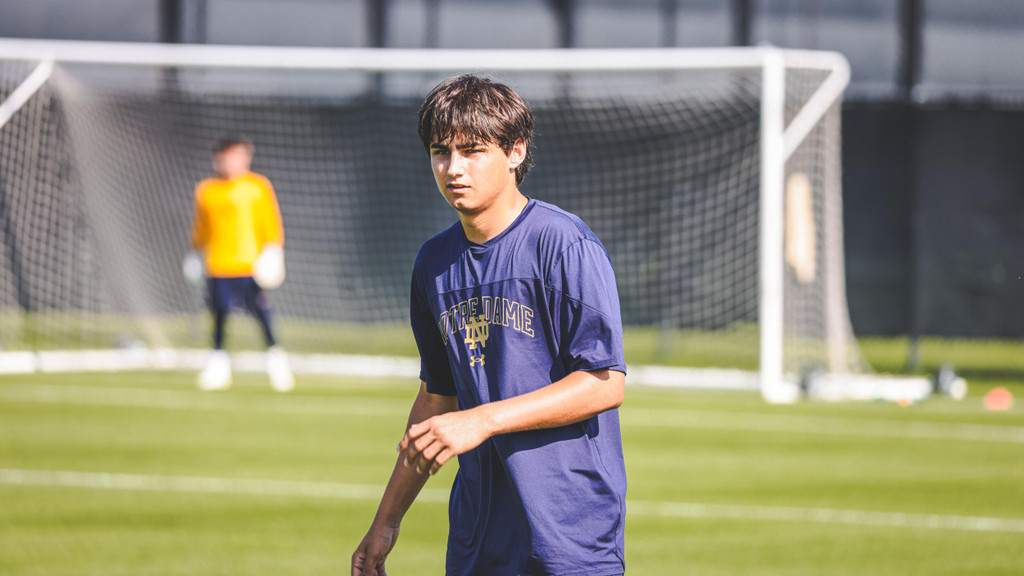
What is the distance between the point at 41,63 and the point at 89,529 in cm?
748

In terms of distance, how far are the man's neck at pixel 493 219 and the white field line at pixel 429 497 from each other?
4.59 meters

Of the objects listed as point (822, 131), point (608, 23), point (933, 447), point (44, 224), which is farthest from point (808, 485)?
point (608, 23)

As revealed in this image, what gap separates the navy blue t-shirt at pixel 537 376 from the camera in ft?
9.70

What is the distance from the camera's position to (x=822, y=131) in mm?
12805

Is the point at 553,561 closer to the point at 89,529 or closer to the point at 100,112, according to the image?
the point at 89,529

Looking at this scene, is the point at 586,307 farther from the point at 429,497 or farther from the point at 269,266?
the point at 269,266

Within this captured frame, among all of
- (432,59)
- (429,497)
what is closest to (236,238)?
(432,59)

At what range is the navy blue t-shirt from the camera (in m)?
2.96

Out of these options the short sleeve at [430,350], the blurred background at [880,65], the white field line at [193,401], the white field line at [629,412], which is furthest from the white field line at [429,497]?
the blurred background at [880,65]

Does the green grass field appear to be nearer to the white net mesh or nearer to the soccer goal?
the soccer goal

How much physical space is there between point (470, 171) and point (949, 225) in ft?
44.9

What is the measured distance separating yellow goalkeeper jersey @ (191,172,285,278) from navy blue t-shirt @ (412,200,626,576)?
35.9 ft

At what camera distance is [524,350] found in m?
3.03

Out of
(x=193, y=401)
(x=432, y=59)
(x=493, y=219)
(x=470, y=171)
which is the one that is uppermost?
(x=432, y=59)
